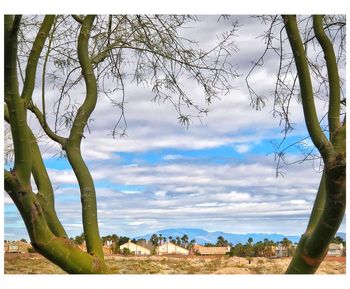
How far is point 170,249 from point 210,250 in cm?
19

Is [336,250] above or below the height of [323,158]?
below

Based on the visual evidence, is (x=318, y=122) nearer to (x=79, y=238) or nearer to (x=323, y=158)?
(x=323, y=158)

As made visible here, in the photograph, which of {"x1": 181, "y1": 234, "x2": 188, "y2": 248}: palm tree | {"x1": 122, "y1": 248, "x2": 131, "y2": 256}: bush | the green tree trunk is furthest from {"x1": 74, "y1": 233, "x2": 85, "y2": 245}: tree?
{"x1": 181, "y1": 234, "x2": 188, "y2": 248}: palm tree

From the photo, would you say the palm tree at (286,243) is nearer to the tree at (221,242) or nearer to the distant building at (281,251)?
the distant building at (281,251)

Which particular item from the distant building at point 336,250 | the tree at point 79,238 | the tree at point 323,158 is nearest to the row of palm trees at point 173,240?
the tree at point 79,238

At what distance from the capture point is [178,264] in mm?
2600

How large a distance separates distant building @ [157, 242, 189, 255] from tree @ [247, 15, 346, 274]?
946 millimetres

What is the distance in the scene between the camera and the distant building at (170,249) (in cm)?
262

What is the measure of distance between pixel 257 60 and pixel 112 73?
0.82m

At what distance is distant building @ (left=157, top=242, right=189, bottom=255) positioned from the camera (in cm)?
262

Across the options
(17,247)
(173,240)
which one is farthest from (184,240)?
(17,247)

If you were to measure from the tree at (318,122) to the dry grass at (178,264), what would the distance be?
2.81 ft

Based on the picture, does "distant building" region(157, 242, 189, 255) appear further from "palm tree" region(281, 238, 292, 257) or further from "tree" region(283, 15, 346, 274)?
"tree" region(283, 15, 346, 274)
